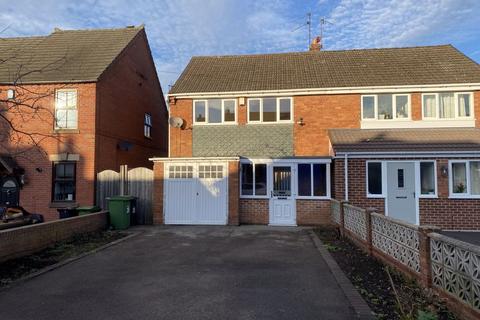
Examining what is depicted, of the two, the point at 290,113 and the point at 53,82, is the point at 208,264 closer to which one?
the point at 290,113

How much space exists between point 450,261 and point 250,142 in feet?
36.4

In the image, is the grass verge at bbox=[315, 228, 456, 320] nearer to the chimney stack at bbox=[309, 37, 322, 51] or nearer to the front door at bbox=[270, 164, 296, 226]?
the front door at bbox=[270, 164, 296, 226]

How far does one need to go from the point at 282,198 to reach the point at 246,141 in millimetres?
3051

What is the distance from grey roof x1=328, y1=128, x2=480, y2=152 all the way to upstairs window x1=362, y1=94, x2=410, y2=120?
2.33 feet

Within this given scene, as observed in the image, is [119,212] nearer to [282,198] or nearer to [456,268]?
[282,198]

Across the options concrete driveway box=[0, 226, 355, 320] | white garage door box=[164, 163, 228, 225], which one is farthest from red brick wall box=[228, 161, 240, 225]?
concrete driveway box=[0, 226, 355, 320]

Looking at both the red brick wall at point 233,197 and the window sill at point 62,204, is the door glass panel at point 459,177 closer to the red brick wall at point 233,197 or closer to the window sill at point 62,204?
the red brick wall at point 233,197

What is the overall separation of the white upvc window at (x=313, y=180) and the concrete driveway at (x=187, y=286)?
429 cm

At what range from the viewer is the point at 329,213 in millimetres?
13898

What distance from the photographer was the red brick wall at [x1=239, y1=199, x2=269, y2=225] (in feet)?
46.6

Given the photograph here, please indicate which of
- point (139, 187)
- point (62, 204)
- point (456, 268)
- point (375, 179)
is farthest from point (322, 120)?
point (62, 204)

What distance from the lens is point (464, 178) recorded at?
13180mm

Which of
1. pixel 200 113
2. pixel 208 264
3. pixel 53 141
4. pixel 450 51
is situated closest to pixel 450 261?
pixel 208 264

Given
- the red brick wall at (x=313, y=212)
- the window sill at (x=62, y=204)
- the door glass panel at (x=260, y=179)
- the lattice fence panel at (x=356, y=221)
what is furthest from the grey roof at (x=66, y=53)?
the lattice fence panel at (x=356, y=221)
